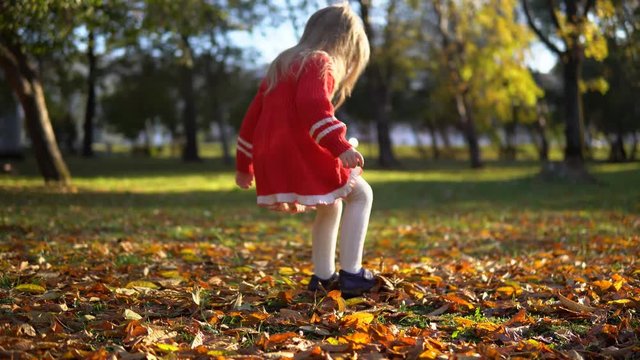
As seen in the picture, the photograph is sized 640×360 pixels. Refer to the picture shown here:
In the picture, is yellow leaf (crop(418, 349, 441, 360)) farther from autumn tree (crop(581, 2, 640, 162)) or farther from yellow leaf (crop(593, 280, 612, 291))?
autumn tree (crop(581, 2, 640, 162))

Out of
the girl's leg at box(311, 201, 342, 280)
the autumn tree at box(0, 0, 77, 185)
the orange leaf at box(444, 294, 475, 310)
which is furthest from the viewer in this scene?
the autumn tree at box(0, 0, 77, 185)

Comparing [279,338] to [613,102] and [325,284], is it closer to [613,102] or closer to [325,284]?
[325,284]

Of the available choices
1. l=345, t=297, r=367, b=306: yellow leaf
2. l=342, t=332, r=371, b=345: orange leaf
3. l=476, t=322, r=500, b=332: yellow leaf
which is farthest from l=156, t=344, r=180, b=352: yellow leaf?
l=476, t=322, r=500, b=332: yellow leaf

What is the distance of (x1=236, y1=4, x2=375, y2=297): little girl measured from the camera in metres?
3.68

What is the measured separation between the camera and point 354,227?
13.1 feet

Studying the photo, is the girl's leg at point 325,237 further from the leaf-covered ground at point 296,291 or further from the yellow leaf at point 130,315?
the yellow leaf at point 130,315

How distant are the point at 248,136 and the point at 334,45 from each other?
2.54 feet

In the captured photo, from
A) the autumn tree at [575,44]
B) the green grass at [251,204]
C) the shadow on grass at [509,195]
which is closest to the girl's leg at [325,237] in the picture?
the green grass at [251,204]

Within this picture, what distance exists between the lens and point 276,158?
3764mm

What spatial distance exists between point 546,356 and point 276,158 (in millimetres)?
1761

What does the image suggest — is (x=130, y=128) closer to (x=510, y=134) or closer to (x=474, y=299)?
(x=510, y=134)

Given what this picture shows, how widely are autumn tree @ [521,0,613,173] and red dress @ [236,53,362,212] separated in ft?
42.5

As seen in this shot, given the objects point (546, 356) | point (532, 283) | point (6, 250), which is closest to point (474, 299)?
point (532, 283)

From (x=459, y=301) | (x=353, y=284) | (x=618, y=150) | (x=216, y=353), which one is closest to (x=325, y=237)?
(x=353, y=284)
